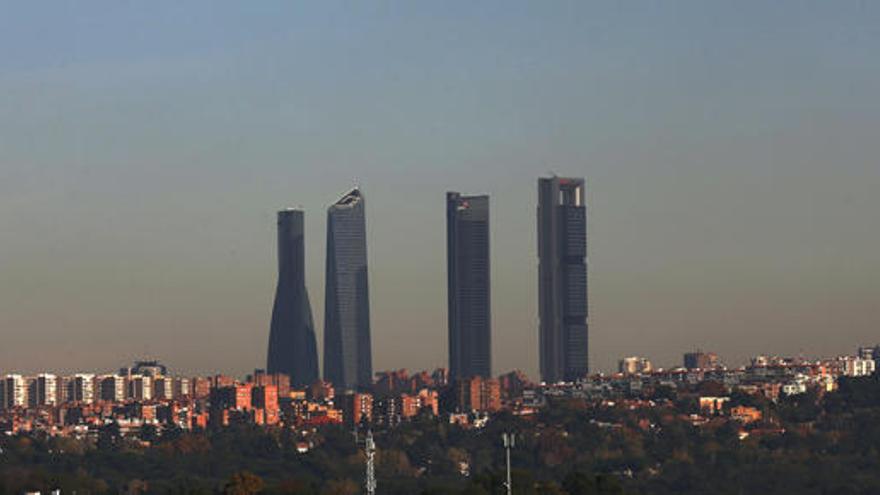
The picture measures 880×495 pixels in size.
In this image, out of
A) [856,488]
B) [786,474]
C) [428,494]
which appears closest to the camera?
[428,494]

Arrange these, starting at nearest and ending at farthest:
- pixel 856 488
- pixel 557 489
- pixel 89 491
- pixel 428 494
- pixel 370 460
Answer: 1. pixel 370 460
2. pixel 557 489
3. pixel 428 494
4. pixel 89 491
5. pixel 856 488

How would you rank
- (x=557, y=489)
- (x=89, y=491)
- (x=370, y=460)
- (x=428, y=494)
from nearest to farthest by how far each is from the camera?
(x=370, y=460), (x=557, y=489), (x=428, y=494), (x=89, y=491)

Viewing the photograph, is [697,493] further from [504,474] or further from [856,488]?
[504,474]

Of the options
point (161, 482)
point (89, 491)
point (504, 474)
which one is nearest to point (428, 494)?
point (504, 474)

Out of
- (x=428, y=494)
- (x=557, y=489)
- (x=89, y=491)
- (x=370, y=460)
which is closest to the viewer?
(x=370, y=460)

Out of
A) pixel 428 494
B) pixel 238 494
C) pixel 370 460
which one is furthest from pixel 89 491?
pixel 370 460

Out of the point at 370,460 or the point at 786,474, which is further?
the point at 786,474

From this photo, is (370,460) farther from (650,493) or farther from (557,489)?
(650,493)

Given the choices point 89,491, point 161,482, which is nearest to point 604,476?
point 89,491

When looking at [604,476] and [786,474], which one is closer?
[604,476]
